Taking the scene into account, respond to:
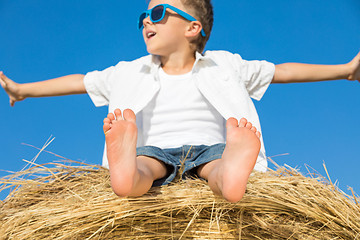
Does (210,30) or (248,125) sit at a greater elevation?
(210,30)

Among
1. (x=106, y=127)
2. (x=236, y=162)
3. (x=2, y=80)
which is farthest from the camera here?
(x=2, y=80)

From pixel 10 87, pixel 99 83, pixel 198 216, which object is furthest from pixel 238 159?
pixel 10 87

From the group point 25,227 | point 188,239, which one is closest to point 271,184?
point 188,239

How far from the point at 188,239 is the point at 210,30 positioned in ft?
5.41

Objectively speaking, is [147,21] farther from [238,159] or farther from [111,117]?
[238,159]

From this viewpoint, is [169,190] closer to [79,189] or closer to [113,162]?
[113,162]

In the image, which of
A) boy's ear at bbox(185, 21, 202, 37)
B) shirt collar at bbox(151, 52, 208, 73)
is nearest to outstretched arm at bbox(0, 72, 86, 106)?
shirt collar at bbox(151, 52, 208, 73)

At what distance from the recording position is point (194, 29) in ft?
8.48

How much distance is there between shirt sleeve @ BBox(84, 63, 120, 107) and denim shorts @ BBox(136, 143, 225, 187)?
705 millimetres

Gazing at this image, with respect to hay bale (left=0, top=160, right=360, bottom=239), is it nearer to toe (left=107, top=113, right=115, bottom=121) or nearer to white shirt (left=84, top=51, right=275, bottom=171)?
toe (left=107, top=113, right=115, bottom=121)

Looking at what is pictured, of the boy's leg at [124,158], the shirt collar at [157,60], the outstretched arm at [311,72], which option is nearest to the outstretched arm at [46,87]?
the shirt collar at [157,60]

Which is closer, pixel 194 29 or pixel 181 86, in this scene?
pixel 181 86

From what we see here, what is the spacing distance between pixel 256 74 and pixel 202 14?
1.85ft

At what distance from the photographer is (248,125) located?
1.65 meters
